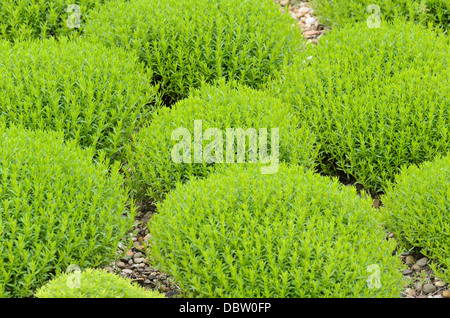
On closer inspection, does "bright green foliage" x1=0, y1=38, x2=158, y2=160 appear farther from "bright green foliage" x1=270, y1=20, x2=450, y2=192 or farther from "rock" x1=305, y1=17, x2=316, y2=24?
"rock" x1=305, y1=17, x2=316, y2=24

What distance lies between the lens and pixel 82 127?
5465 millimetres

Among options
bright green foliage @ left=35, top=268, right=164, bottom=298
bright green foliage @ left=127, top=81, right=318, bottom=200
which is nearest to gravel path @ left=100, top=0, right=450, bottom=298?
bright green foliage @ left=127, top=81, right=318, bottom=200

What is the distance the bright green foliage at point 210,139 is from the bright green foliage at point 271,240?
1.39ft

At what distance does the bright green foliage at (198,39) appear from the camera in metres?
6.26

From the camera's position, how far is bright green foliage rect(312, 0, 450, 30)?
7.04 m

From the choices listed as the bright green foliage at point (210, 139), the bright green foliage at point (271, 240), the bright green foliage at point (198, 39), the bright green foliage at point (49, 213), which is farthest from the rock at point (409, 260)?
the bright green foliage at point (198, 39)

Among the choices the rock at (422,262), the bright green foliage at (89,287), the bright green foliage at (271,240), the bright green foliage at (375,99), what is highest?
the bright green foliage at (375,99)

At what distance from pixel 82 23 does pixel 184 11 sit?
4.91ft

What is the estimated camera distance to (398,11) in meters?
7.14

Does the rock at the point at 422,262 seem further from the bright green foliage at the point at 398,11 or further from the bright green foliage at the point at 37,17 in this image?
the bright green foliage at the point at 37,17

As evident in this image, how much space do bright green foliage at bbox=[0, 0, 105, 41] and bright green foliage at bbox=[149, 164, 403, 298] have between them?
11.2 feet

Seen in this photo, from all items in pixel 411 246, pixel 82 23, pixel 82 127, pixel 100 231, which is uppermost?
pixel 82 23

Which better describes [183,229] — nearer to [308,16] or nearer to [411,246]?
[411,246]

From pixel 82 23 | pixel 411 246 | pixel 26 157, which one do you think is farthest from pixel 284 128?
pixel 82 23
